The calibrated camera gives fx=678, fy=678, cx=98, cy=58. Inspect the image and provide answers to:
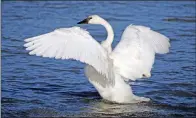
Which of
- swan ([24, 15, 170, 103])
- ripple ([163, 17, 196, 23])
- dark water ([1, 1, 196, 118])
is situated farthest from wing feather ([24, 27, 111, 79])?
ripple ([163, 17, 196, 23])

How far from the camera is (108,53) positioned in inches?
375

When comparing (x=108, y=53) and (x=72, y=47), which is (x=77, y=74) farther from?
(x=72, y=47)

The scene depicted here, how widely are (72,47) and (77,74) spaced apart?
8.43ft

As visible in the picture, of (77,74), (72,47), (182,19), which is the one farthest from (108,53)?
(182,19)

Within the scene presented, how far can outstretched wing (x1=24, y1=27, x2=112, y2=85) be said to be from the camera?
832 cm

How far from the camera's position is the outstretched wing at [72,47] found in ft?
27.3

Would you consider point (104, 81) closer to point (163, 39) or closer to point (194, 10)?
point (163, 39)

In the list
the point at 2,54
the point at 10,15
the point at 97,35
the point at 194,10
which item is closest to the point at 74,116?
the point at 2,54

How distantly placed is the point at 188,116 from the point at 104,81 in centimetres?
126

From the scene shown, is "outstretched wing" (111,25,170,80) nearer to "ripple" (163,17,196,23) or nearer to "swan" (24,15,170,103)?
"swan" (24,15,170,103)

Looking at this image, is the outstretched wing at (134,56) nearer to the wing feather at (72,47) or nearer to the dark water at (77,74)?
the dark water at (77,74)

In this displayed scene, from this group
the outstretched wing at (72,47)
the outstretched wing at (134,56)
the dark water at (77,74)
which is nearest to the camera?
the outstretched wing at (72,47)

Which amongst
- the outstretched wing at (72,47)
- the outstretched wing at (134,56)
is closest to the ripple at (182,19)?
the outstretched wing at (134,56)

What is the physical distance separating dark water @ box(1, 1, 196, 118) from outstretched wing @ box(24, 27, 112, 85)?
815mm
